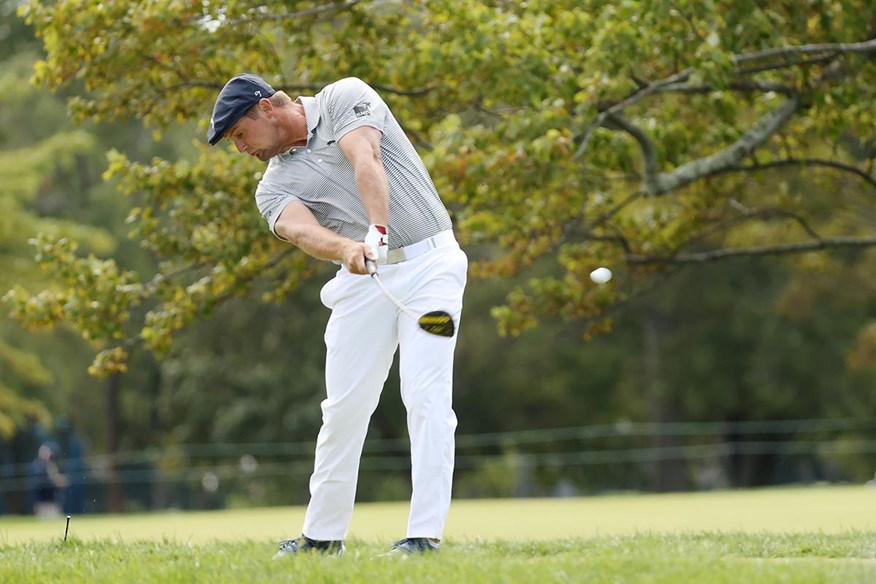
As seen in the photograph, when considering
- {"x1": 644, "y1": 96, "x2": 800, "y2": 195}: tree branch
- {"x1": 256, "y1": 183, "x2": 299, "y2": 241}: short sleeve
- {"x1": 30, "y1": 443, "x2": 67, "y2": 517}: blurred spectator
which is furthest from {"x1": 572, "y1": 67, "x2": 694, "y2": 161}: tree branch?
{"x1": 30, "y1": 443, "x2": 67, "y2": 517}: blurred spectator

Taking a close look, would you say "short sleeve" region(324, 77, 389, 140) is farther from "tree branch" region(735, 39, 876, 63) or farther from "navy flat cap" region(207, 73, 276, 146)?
"tree branch" region(735, 39, 876, 63)

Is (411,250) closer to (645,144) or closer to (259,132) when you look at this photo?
(259,132)

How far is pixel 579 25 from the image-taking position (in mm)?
10789

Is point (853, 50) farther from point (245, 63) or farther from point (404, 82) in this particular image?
point (245, 63)

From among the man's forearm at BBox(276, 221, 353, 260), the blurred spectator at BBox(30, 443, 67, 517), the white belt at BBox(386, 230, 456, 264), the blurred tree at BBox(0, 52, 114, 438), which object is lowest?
the blurred spectator at BBox(30, 443, 67, 517)

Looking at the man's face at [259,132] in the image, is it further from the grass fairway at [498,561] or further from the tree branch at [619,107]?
the tree branch at [619,107]

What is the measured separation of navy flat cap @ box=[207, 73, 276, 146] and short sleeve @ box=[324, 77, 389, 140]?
28cm

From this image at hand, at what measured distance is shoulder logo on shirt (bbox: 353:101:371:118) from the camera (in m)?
6.17

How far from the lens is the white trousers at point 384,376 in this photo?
6055 millimetres

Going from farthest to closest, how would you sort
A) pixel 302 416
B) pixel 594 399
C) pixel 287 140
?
pixel 594 399
pixel 302 416
pixel 287 140

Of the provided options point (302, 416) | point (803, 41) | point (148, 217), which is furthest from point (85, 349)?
point (803, 41)

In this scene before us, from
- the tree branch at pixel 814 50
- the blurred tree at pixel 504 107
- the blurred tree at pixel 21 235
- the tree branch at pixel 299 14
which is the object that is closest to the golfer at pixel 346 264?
the blurred tree at pixel 504 107

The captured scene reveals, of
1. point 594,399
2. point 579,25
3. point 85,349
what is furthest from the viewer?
point 594,399

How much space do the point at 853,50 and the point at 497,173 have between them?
2.90 m
